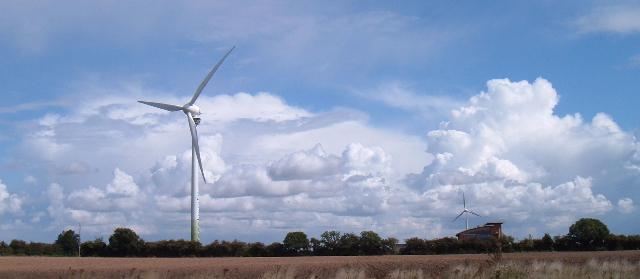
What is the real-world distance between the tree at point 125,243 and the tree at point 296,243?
17.1 metres

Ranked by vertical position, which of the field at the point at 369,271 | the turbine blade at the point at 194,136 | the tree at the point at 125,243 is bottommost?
the field at the point at 369,271

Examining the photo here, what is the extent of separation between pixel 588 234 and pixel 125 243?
5097 cm

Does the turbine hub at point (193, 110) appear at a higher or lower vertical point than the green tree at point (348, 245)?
higher

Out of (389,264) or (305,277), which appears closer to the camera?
(305,277)

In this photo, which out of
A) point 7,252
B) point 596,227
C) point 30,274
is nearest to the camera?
point 30,274

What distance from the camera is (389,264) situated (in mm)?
45562

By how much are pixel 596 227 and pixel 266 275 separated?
56.9 m

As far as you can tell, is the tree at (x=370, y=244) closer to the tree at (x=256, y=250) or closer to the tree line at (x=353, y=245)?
the tree line at (x=353, y=245)

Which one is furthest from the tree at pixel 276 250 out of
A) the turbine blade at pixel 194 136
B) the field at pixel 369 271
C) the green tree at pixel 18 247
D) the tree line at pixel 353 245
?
the green tree at pixel 18 247

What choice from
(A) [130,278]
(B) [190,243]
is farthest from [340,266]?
(B) [190,243]

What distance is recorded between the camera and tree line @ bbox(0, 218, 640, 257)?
74.2 metres

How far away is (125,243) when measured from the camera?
82.6 m

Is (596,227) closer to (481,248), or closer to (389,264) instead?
(481,248)

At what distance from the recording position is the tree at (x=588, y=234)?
80.8 meters
